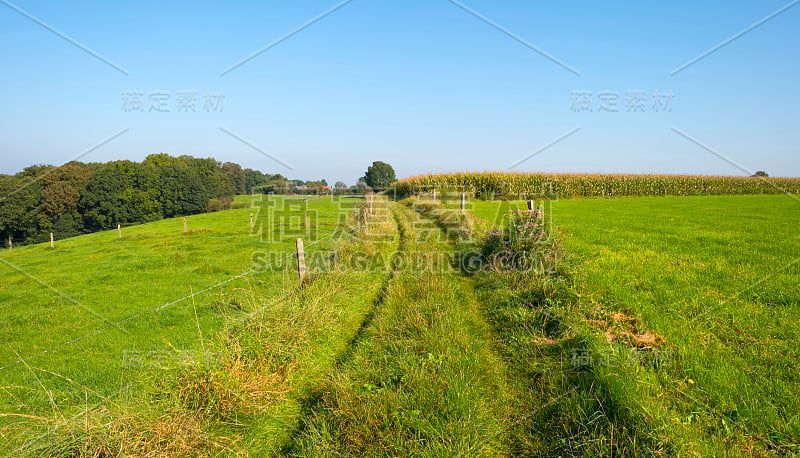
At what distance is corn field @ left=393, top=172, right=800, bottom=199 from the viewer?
35.8m

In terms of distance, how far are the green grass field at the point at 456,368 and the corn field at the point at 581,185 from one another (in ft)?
88.8

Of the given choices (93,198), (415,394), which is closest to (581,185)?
(415,394)

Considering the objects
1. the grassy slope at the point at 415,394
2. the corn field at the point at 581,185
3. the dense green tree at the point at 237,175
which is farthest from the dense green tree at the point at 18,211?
the grassy slope at the point at 415,394

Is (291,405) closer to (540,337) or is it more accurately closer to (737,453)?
(540,337)

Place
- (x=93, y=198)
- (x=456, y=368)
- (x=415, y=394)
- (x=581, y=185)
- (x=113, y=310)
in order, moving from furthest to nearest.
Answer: (x=93, y=198) → (x=581, y=185) → (x=113, y=310) → (x=456, y=368) → (x=415, y=394)

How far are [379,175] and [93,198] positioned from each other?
7469 cm

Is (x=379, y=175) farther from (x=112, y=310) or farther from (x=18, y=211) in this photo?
(x=112, y=310)

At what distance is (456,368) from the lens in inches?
164

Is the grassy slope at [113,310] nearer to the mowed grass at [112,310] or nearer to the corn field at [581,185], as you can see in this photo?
the mowed grass at [112,310]

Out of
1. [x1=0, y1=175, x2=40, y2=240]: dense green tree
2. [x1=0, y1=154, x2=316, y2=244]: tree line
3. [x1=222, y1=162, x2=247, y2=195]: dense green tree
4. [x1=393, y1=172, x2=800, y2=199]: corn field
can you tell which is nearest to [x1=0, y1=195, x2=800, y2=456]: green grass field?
[x1=393, y1=172, x2=800, y2=199]: corn field

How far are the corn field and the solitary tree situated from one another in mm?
71810

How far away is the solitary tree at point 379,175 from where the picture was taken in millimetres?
116812

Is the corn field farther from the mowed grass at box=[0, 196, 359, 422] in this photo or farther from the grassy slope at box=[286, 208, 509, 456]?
the grassy slope at box=[286, 208, 509, 456]

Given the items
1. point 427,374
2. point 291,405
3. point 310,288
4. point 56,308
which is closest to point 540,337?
point 427,374
